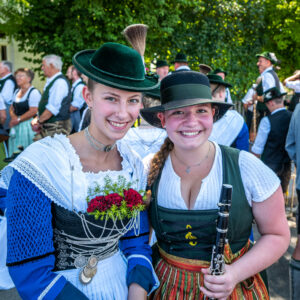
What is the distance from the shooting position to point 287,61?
52.3ft

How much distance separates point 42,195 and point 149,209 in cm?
64

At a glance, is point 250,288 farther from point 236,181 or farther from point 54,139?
point 54,139

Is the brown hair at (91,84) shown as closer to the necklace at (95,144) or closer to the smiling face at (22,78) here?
the necklace at (95,144)


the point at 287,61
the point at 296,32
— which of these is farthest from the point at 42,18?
the point at 287,61

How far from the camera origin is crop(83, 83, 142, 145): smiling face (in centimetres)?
163

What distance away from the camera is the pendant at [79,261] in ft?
5.55

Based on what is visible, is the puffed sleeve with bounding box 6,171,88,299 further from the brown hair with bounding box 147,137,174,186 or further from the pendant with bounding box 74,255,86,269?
the brown hair with bounding box 147,137,174,186

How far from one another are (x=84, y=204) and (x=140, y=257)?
1.53ft

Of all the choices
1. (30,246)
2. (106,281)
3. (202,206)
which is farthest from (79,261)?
(202,206)

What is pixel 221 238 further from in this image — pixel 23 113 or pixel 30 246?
pixel 23 113

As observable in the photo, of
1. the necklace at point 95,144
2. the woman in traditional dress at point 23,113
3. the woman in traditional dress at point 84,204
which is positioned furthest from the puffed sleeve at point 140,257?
the woman in traditional dress at point 23,113

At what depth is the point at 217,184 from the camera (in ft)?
5.78

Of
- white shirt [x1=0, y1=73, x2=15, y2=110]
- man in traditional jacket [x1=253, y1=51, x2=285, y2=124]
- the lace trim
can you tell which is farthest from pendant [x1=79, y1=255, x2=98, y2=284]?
man in traditional jacket [x1=253, y1=51, x2=285, y2=124]

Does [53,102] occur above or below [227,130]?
below
